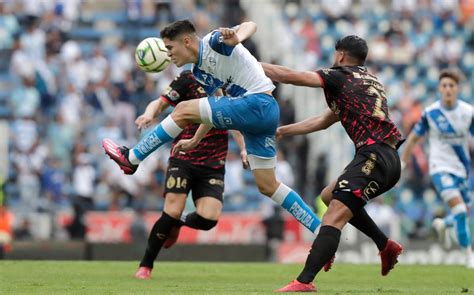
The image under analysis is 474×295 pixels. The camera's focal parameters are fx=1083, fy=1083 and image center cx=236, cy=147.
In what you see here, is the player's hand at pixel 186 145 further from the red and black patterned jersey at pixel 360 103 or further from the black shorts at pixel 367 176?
the black shorts at pixel 367 176

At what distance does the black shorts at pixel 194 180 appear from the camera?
41.0 ft

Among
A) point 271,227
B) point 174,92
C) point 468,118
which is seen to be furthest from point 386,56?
point 174,92

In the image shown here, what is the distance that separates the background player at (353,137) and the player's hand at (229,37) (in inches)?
16.3

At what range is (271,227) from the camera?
20.7 metres

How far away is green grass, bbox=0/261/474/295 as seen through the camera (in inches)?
412

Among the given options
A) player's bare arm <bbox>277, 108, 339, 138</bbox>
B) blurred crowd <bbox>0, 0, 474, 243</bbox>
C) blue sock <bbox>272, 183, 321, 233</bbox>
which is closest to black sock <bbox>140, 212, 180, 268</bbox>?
blue sock <bbox>272, 183, 321, 233</bbox>

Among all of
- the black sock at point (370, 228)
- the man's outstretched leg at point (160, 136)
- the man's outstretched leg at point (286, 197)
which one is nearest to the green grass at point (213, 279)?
the black sock at point (370, 228)

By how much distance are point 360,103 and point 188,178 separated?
300 cm

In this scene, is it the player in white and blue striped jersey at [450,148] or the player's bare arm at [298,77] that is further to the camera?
the player in white and blue striped jersey at [450,148]

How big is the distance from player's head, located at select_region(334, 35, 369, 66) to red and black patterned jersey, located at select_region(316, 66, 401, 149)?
0.11 metres

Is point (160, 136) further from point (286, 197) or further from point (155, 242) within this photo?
point (155, 242)

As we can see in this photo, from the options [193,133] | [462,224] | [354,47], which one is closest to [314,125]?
[354,47]

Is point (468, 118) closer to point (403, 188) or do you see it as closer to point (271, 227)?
point (271, 227)

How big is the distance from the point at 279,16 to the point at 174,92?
14211 millimetres
